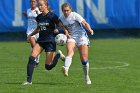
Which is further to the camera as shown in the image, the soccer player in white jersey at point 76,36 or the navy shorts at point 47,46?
the navy shorts at point 47,46

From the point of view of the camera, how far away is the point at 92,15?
3528 centimetres

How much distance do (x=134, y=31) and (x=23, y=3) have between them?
7.27m

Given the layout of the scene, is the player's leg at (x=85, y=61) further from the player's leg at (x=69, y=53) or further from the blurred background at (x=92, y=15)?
the blurred background at (x=92, y=15)

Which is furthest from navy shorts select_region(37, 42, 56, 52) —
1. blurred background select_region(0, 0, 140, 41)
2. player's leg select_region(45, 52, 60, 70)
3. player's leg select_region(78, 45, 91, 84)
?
blurred background select_region(0, 0, 140, 41)

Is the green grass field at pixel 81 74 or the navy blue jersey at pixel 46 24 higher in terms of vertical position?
the navy blue jersey at pixel 46 24

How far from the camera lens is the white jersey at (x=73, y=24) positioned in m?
14.7

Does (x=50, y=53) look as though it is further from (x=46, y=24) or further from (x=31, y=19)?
(x=31, y=19)

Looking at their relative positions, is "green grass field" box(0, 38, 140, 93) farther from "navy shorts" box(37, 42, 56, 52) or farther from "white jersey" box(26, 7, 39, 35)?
"white jersey" box(26, 7, 39, 35)

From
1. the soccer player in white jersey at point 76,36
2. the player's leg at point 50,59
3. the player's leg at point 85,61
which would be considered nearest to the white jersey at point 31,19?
the player's leg at point 50,59

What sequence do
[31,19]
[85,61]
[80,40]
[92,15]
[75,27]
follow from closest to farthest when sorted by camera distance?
[85,61] → [80,40] → [75,27] → [31,19] → [92,15]

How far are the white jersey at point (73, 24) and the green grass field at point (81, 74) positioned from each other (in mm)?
1243

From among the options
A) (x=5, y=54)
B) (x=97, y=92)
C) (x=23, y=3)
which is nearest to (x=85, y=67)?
(x=97, y=92)

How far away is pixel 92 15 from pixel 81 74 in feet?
60.2

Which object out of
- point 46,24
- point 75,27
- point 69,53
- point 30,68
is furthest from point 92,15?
point 30,68
